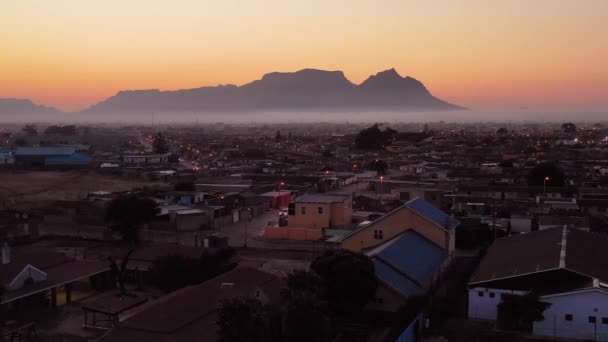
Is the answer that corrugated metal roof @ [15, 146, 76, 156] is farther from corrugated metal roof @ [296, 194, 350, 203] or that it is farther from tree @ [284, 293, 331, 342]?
tree @ [284, 293, 331, 342]

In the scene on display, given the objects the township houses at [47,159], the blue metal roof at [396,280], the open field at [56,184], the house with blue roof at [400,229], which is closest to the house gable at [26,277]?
the blue metal roof at [396,280]

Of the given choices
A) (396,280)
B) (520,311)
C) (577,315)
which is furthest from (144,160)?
(577,315)

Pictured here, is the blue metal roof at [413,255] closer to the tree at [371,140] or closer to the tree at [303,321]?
the tree at [303,321]

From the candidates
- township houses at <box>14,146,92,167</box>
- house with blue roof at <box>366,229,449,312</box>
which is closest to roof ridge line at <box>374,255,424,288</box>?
house with blue roof at <box>366,229,449,312</box>

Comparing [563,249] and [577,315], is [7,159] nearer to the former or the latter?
[563,249]

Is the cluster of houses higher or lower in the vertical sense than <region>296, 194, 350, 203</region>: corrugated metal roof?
lower

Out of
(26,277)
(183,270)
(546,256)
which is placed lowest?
(183,270)
